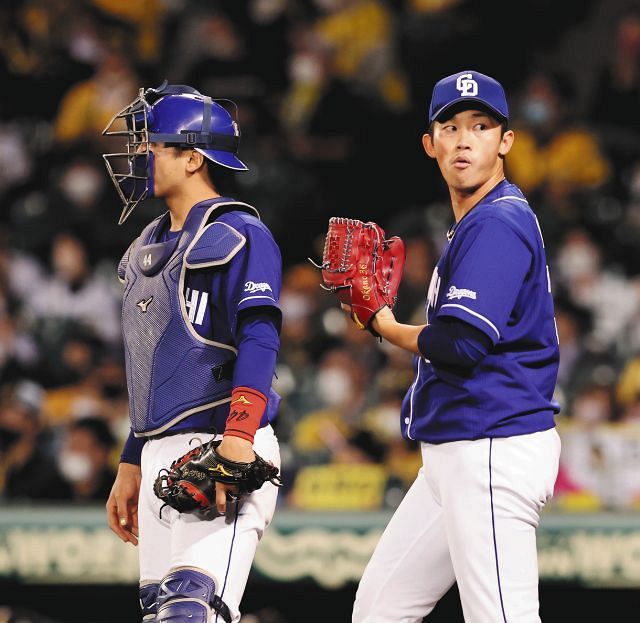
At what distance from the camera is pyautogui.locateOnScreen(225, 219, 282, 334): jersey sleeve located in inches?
128

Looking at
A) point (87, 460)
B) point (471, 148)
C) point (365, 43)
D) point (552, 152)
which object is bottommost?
point (87, 460)

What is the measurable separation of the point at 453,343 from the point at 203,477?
2.37 ft

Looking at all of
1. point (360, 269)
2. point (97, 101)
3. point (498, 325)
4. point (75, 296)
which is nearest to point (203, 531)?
point (360, 269)

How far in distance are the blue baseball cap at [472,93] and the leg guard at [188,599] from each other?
139cm

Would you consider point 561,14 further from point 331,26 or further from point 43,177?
point 43,177

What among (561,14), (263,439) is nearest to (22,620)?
(263,439)

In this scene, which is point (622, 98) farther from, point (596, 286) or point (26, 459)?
point (26, 459)

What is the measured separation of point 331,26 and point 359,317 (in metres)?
6.09

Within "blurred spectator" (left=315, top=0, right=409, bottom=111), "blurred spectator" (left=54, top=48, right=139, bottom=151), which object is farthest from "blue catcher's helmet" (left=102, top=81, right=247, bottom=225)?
"blurred spectator" (left=315, top=0, right=409, bottom=111)

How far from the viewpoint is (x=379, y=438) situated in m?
6.24

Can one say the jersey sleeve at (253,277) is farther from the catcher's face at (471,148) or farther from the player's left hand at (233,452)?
the catcher's face at (471,148)

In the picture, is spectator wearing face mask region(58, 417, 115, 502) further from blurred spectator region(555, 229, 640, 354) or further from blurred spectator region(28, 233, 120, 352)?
blurred spectator region(555, 229, 640, 354)

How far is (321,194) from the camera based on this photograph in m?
8.32

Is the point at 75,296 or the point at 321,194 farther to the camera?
the point at 321,194
